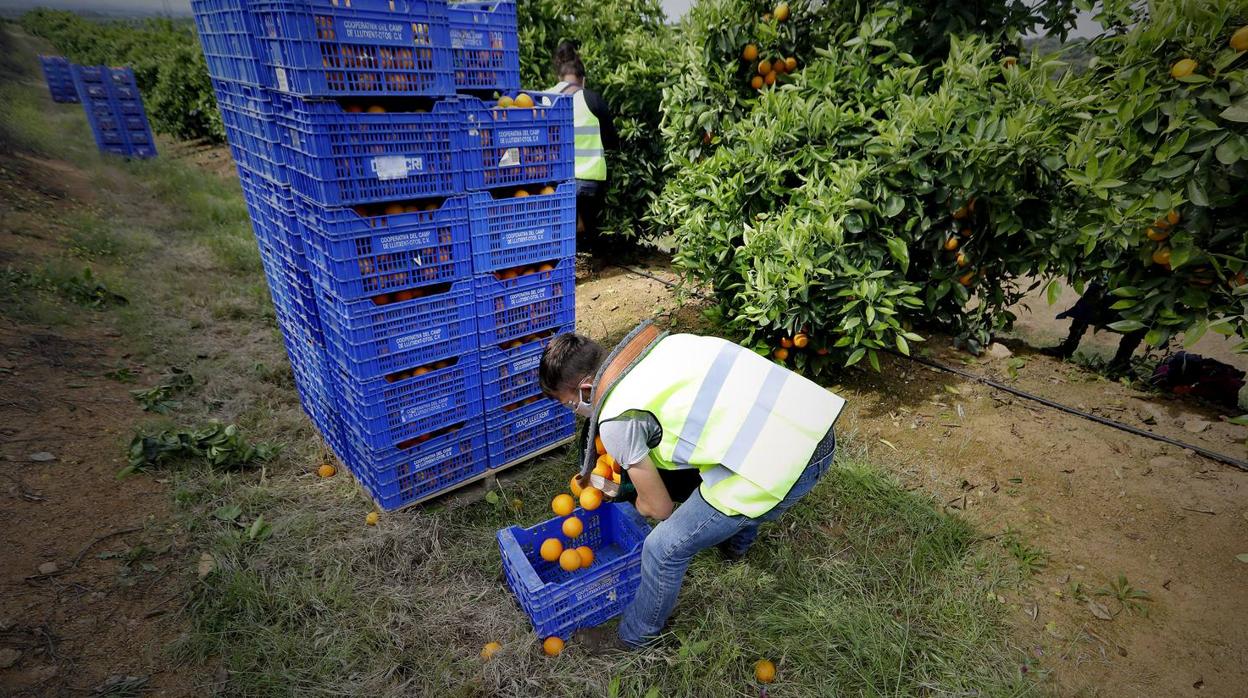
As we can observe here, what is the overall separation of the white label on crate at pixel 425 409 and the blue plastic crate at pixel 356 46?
1508mm

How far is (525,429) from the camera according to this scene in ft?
11.6

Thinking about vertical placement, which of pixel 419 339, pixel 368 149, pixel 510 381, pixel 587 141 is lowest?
pixel 510 381

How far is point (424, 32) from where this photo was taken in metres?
2.57

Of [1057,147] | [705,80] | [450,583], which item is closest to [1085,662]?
[1057,147]

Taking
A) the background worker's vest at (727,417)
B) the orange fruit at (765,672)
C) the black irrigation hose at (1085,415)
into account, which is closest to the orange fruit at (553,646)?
the orange fruit at (765,672)

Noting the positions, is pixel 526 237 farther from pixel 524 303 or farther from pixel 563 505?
pixel 563 505

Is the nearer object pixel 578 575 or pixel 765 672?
pixel 765 672

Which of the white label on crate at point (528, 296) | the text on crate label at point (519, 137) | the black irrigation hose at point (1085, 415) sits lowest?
the black irrigation hose at point (1085, 415)

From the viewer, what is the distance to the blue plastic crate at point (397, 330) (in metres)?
2.66

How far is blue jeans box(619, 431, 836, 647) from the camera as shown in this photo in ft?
7.29

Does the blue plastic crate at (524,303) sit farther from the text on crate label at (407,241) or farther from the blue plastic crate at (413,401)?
the text on crate label at (407,241)

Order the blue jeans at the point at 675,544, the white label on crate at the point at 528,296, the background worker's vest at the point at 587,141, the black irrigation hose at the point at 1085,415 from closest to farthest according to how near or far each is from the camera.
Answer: the blue jeans at the point at 675,544
the white label on crate at the point at 528,296
the black irrigation hose at the point at 1085,415
the background worker's vest at the point at 587,141

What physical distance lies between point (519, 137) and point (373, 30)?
807mm

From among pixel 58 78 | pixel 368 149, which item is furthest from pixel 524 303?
pixel 58 78
